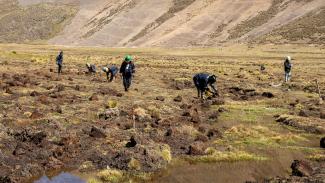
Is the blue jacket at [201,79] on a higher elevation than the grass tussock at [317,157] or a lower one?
higher

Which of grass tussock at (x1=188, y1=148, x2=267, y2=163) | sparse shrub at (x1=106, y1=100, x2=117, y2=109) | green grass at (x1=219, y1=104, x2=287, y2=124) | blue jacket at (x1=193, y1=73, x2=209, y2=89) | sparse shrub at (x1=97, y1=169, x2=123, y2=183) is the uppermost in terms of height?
blue jacket at (x1=193, y1=73, x2=209, y2=89)

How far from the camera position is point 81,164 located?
642 inches

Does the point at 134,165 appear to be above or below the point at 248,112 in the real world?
below

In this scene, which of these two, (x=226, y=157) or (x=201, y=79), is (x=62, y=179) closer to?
(x=226, y=157)

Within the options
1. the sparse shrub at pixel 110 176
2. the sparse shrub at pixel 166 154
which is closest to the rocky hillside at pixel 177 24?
the sparse shrub at pixel 166 154

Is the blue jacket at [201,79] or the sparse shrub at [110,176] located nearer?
the sparse shrub at [110,176]

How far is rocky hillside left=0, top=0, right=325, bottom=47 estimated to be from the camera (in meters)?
142

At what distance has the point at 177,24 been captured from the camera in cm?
16462

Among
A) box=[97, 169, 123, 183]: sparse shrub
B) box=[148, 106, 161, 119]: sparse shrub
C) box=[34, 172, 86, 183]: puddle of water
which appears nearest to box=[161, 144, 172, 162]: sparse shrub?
box=[97, 169, 123, 183]: sparse shrub

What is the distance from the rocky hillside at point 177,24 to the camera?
142 metres

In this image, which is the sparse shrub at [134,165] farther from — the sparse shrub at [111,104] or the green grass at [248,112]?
the sparse shrub at [111,104]

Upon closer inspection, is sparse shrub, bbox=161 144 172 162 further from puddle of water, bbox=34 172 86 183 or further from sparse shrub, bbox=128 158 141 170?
puddle of water, bbox=34 172 86 183

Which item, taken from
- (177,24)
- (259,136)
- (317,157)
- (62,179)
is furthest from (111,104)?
(177,24)

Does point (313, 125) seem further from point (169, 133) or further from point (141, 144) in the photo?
point (141, 144)
